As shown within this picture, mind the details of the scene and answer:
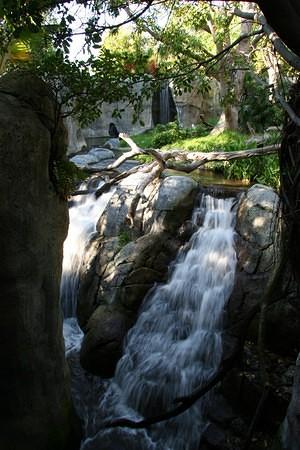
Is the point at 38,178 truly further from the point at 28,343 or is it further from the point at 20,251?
the point at 28,343

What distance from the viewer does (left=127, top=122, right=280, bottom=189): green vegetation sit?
11.6m

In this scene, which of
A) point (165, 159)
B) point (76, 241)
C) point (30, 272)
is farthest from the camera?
point (76, 241)

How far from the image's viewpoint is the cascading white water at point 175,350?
623cm

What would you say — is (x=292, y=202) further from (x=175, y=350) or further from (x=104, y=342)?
(x=104, y=342)

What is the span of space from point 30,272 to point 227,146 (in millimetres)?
11996

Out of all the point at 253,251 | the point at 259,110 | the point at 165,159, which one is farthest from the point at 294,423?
the point at 165,159

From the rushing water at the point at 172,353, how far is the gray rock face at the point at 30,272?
1448mm

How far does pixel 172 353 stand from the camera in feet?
23.9

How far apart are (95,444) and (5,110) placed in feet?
14.9

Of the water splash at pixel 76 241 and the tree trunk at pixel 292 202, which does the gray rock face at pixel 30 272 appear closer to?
the tree trunk at pixel 292 202

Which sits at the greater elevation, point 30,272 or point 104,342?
point 30,272

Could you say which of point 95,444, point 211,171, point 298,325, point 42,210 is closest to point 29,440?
point 95,444

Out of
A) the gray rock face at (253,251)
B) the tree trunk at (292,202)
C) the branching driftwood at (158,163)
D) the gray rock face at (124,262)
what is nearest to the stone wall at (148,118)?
the branching driftwood at (158,163)

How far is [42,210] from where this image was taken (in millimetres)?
4746
